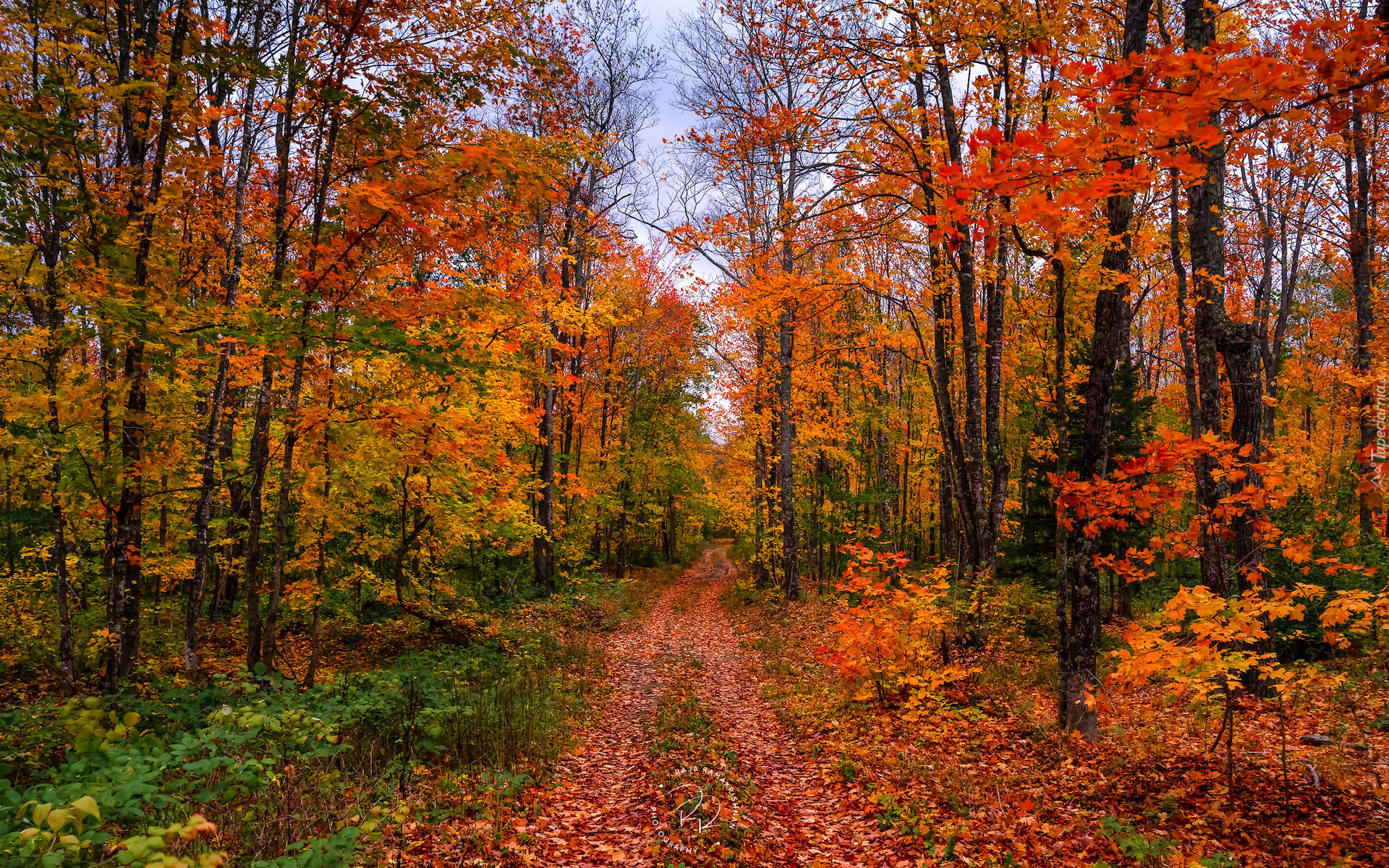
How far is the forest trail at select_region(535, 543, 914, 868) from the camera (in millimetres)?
4562

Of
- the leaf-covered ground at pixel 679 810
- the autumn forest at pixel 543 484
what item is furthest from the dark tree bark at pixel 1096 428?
the leaf-covered ground at pixel 679 810

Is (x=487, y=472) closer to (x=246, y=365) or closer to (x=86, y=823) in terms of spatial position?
(x=246, y=365)

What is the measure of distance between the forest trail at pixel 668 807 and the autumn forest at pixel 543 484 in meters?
0.05

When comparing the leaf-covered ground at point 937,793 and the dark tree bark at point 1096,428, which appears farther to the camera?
the dark tree bark at point 1096,428

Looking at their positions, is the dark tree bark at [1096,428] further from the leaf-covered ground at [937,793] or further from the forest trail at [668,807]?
the forest trail at [668,807]

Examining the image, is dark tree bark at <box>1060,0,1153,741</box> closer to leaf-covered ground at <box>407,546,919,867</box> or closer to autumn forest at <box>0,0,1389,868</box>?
autumn forest at <box>0,0,1389,868</box>

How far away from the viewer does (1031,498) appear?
13.5 m

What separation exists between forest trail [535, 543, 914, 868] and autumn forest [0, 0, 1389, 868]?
0.05 metres

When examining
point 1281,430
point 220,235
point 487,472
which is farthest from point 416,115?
point 1281,430

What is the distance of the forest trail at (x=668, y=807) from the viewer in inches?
180

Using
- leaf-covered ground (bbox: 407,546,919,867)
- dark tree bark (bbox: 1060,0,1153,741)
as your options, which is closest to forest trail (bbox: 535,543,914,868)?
leaf-covered ground (bbox: 407,546,919,867)

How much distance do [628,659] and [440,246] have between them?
8518mm

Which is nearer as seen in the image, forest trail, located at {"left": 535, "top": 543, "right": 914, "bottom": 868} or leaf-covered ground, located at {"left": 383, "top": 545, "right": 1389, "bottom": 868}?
leaf-covered ground, located at {"left": 383, "top": 545, "right": 1389, "bottom": 868}

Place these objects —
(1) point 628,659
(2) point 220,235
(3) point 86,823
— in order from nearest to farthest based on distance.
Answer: (3) point 86,823, (2) point 220,235, (1) point 628,659
